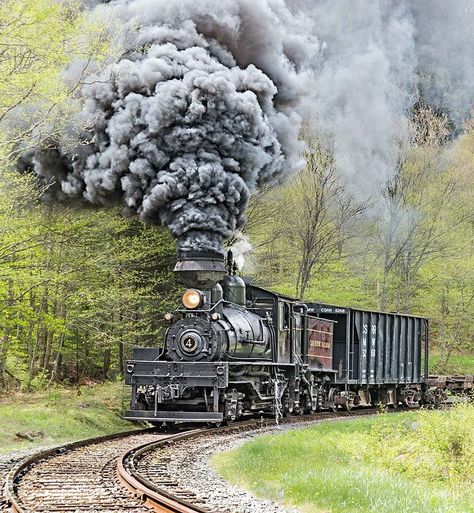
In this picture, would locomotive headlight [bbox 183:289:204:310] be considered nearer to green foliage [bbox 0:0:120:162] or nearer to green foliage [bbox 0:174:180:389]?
green foliage [bbox 0:174:180:389]

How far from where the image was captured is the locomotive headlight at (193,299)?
16.3m

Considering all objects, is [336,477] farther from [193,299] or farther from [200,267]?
Result: [193,299]

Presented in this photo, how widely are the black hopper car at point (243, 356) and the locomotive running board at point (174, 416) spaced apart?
0.02 m

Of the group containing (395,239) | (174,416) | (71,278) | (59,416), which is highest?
(395,239)

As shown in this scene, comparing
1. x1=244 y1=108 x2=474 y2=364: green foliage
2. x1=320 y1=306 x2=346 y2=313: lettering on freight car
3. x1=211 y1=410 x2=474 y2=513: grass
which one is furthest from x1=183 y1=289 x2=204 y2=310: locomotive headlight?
x1=244 y1=108 x2=474 y2=364: green foliage

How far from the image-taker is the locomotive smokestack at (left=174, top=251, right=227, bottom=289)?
16.0 meters

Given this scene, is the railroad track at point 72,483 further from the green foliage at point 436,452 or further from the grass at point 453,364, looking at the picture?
the grass at point 453,364

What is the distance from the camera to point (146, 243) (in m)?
21.4

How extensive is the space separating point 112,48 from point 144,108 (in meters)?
2.44

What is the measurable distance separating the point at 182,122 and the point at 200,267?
308cm

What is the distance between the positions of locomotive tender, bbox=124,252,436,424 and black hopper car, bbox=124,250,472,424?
0.8 inches

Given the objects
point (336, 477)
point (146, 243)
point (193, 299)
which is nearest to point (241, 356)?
point (193, 299)

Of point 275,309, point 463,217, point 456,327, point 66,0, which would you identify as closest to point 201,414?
point 275,309

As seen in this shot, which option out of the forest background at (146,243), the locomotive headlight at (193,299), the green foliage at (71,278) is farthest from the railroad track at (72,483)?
the green foliage at (71,278)
